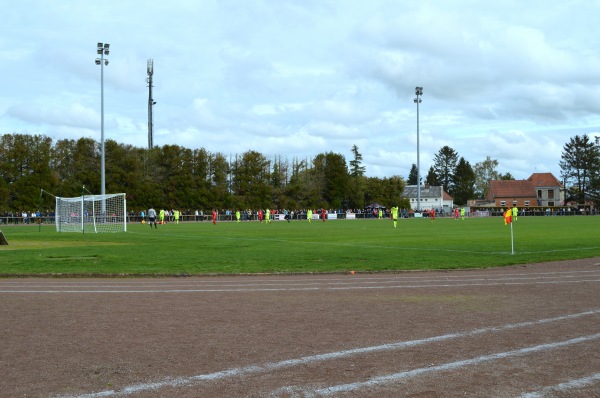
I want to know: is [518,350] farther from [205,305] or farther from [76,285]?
[76,285]

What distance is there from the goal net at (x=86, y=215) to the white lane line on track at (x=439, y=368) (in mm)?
42306

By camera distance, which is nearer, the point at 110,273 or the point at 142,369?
the point at 142,369

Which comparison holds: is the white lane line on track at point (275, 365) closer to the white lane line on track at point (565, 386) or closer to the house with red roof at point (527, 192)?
the white lane line on track at point (565, 386)

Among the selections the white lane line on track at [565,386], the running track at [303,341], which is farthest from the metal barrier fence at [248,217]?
the white lane line on track at [565,386]

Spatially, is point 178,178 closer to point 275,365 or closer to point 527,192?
point 275,365

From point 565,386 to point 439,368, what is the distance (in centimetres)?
123

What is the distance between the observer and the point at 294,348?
7.41 m

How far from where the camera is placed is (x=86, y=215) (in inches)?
2000

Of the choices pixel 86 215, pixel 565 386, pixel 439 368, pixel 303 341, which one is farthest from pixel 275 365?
pixel 86 215

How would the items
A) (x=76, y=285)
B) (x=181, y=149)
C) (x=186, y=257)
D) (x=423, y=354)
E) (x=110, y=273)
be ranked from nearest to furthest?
(x=423, y=354)
(x=76, y=285)
(x=110, y=273)
(x=186, y=257)
(x=181, y=149)

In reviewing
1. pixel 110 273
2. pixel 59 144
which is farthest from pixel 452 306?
pixel 59 144

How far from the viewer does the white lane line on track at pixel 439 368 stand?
573cm

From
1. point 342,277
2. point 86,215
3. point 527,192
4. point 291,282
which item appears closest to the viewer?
point 291,282

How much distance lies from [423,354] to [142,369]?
3170 millimetres
